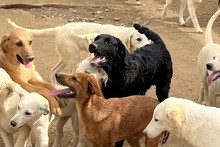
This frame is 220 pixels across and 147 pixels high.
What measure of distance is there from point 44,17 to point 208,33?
16.5 ft

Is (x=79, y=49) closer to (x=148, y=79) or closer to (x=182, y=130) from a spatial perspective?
(x=148, y=79)

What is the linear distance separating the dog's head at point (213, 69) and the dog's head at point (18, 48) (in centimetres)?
207

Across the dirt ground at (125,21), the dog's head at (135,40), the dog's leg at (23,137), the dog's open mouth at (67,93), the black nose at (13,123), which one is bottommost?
the dirt ground at (125,21)

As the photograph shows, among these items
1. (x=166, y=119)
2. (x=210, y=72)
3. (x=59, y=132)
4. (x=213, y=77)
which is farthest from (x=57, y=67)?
(x=166, y=119)

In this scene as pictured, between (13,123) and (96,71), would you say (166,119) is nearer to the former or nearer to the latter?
(96,71)

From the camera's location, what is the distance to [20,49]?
521 centimetres

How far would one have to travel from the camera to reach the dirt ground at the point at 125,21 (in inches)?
300

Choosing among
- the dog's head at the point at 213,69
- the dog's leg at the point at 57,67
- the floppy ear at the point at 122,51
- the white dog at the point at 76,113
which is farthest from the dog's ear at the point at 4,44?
the dog's head at the point at 213,69

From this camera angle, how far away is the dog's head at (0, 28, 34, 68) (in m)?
5.18

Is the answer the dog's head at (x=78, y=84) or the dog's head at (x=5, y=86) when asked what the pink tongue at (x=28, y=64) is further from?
the dog's head at (x=78, y=84)

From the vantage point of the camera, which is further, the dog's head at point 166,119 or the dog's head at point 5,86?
the dog's head at point 5,86

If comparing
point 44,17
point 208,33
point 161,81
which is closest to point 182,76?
point 208,33

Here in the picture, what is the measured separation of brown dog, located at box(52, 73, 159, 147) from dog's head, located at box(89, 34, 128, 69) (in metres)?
0.58

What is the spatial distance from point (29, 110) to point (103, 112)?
2.27 ft
